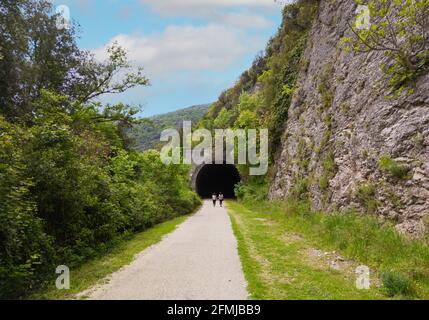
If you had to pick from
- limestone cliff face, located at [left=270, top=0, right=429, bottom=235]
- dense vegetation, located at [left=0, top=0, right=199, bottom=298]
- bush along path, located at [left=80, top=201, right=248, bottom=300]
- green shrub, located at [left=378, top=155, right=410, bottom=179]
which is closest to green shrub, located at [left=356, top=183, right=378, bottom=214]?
limestone cliff face, located at [left=270, top=0, right=429, bottom=235]

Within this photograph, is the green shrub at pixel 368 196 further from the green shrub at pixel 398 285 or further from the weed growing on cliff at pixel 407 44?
the green shrub at pixel 398 285

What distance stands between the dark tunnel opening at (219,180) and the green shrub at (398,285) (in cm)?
4202

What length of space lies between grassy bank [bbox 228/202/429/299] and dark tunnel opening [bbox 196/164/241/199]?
1443 inches

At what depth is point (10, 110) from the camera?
16.1 metres

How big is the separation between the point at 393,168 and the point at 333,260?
3.05m

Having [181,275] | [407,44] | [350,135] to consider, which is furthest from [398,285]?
[407,44]

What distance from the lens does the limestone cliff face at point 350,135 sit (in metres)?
9.62

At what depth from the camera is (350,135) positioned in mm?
13586

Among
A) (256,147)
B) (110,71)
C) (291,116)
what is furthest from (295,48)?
(110,71)

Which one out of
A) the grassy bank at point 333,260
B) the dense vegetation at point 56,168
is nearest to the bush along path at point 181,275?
the grassy bank at point 333,260

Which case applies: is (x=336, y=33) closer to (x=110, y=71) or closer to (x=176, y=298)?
(x=110, y=71)

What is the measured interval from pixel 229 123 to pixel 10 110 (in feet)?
104

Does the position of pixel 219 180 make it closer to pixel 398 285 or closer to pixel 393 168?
pixel 393 168

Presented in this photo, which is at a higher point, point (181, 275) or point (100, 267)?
point (181, 275)
